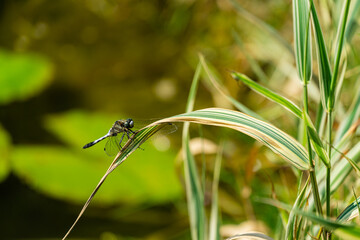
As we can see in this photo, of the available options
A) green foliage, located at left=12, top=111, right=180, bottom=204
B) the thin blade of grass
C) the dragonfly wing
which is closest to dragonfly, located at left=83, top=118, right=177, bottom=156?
the dragonfly wing

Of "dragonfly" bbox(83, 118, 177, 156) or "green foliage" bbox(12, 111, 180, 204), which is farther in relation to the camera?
"green foliage" bbox(12, 111, 180, 204)

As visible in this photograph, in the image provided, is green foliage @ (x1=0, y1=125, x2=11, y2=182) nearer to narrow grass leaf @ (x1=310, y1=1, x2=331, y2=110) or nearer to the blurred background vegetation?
the blurred background vegetation

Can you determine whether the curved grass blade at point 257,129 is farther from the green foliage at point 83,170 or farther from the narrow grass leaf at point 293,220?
the green foliage at point 83,170

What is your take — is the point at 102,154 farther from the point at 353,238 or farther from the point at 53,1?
the point at 353,238

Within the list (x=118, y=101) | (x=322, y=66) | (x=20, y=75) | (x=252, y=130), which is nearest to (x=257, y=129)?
(x=252, y=130)

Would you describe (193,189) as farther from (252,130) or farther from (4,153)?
(4,153)

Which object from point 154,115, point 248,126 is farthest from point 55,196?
point 248,126
